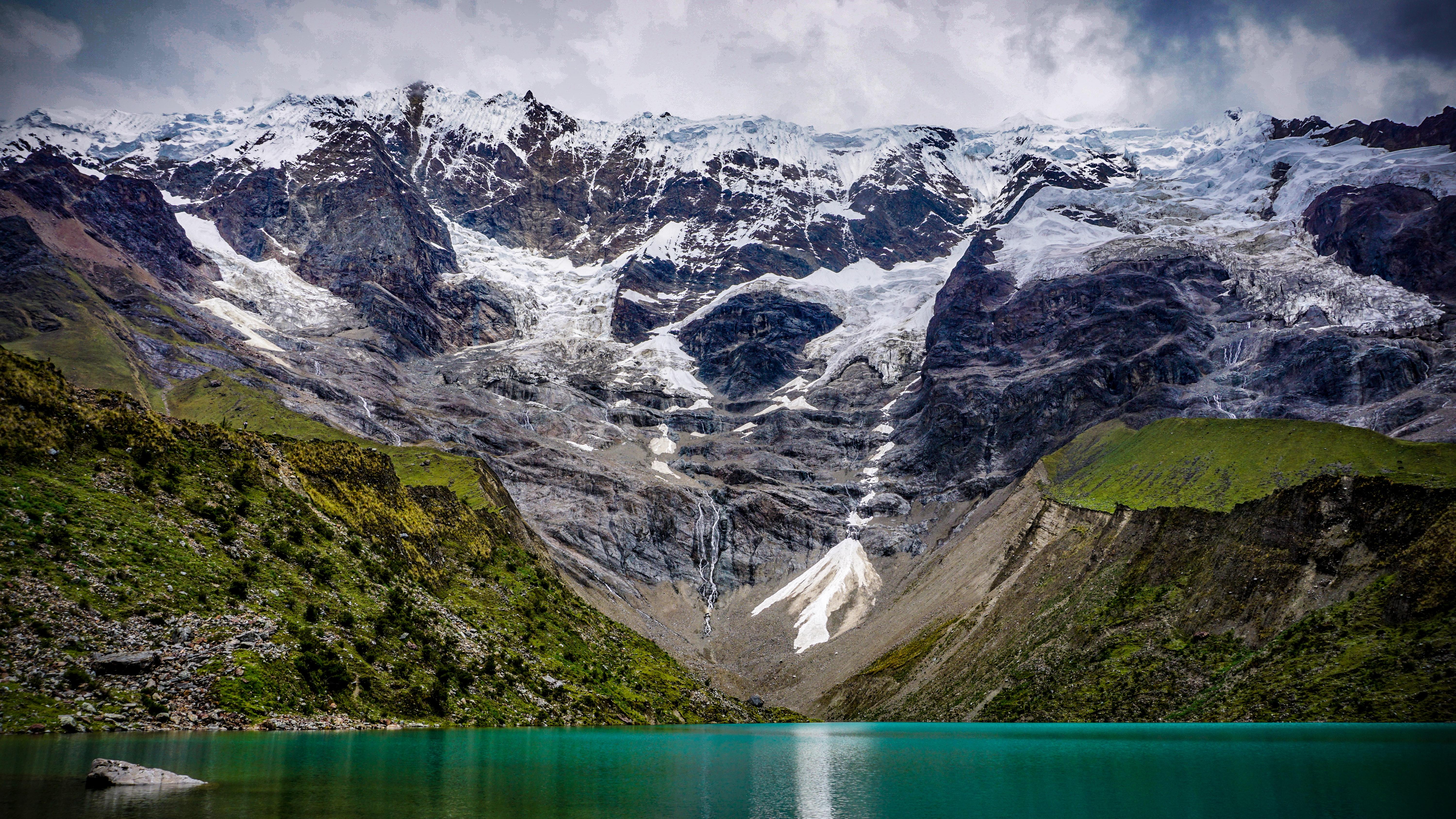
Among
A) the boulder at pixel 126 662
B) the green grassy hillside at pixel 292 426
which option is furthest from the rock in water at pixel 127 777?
the green grassy hillside at pixel 292 426

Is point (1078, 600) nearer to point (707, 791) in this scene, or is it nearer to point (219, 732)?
point (707, 791)

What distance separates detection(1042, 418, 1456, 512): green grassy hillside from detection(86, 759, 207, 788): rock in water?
140 m

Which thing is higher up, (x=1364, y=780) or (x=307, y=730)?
(x=307, y=730)

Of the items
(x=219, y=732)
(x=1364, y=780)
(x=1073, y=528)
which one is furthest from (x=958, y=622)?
(x=219, y=732)

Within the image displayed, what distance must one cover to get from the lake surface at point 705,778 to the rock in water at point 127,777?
1.42ft

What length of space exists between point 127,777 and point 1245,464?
590ft

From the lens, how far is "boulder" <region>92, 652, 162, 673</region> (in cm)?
4650

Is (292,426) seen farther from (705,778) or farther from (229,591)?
(705,778)

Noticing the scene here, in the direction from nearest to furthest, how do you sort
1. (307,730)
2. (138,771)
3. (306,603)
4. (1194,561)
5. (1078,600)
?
(138,771)
(307,730)
(306,603)
(1194,561)
(1078,600)

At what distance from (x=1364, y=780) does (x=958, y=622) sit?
124 meters

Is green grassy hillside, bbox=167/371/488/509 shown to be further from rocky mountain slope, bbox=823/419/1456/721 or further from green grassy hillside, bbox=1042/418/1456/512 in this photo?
green grassy hillside, bbox=1042/418/1456/512

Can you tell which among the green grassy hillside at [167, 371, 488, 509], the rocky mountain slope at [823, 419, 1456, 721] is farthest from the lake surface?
the green grassy hillside at [167, 371, 488, 509]

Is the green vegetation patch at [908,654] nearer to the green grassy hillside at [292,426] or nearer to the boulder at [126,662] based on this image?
the green grassy hillside at [292,426]

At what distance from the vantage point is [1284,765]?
2021 inches
